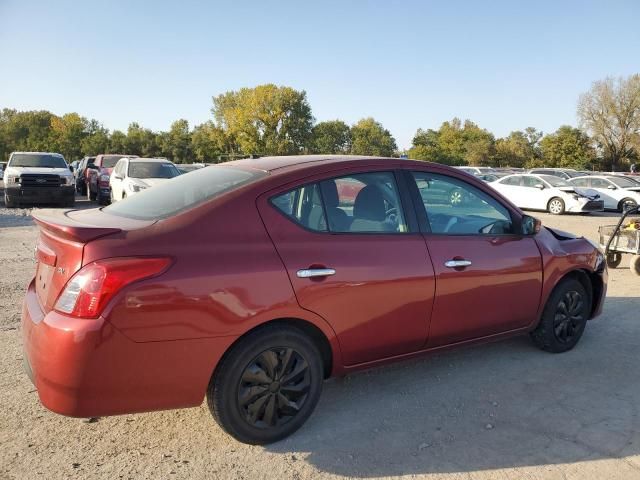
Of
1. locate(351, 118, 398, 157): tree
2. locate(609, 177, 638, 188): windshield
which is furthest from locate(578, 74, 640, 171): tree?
locate(609, 177, 638, 188): windshield

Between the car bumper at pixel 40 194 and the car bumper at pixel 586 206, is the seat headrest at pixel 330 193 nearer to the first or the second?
the car bumper at pixel 40 194

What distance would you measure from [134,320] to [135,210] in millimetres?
959

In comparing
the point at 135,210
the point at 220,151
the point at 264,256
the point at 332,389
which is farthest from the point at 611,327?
the point at 220,151

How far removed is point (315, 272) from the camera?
3053mm

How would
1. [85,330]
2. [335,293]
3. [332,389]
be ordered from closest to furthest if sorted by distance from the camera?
[85,330]
[335,293]
[332,389]

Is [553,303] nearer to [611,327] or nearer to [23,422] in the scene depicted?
[611,327]

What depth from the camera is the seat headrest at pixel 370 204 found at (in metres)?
3.51

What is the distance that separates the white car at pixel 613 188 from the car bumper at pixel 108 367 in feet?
74.3

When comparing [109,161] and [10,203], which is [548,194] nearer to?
[109,161]

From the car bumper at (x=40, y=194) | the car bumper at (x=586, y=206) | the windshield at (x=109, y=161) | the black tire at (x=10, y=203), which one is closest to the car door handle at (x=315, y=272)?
the car bumper at (x=40, y=194)

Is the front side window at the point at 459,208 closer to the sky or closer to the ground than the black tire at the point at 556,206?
closer to the sky

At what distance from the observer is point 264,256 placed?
9.59 ft

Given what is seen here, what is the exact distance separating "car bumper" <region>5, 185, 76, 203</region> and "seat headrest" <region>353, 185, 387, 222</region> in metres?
15.6

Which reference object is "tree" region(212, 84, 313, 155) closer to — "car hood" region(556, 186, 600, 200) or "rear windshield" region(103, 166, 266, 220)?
"car hood" region(556, 186, 600, 200)
